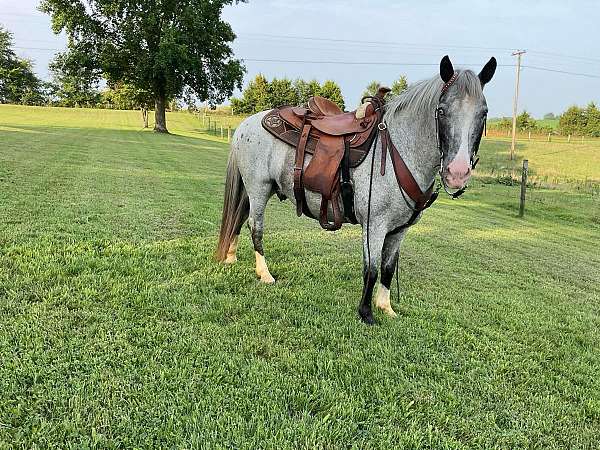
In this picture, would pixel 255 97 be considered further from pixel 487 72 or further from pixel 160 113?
pixel 487 72

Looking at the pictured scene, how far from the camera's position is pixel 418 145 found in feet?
11.3

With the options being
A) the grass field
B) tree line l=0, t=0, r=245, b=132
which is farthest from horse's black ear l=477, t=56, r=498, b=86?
tree line l=0, t=0, r=245, b=132

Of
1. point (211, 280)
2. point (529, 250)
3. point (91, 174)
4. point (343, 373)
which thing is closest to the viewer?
point (343, 373)

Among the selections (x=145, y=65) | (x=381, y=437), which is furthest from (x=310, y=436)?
(x=145, y=65)

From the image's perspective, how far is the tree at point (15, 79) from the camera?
6569cm

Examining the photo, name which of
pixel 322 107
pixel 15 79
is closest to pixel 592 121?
pixel 322 107

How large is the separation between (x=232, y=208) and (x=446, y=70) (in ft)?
9.00

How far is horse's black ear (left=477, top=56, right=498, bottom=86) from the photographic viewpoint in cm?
299

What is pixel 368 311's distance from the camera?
3.71 meters

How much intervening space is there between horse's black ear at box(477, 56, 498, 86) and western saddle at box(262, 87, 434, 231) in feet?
2.67

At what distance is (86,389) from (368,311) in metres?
2.20

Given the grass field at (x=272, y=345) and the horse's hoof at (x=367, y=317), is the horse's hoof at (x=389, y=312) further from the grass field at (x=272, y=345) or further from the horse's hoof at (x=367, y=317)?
the horse's hoof at (x=367, y=317)

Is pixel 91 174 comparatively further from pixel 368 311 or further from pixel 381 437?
pixel 381 437

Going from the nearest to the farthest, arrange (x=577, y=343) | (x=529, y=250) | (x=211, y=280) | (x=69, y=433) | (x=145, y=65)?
(x=69, y=433) < (x=577, y=343) < (x=211, y=280) < (x=529, y=250) < (x=145, y=65)
